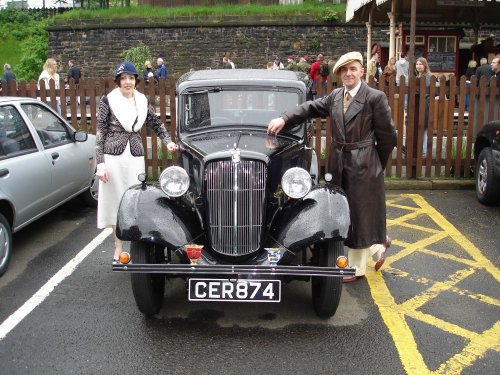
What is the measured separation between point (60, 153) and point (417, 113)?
5512 mm

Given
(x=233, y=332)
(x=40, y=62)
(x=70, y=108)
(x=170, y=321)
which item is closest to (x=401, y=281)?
(x=233, y=332)

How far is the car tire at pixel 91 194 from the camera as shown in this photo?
306 inches

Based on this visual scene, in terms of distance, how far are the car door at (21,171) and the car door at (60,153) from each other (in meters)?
0.20

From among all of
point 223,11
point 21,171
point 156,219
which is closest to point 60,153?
point 21,171

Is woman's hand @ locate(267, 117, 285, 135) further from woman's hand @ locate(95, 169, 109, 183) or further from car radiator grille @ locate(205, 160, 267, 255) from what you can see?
woman's hand @ locate(95, 169, 109, 183)

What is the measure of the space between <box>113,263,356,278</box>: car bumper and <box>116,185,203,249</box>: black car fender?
0.23 metres

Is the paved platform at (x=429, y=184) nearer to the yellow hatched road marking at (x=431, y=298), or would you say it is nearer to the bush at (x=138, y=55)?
the yellow hatched road marking at (x=431, y=298)

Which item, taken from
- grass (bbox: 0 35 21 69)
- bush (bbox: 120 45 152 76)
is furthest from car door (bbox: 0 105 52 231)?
grass (bbox: 0 35 21 69)

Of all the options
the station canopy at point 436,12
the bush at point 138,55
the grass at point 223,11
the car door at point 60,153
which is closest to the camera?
the car door at point 60,153

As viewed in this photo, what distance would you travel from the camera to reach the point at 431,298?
4.85 meters

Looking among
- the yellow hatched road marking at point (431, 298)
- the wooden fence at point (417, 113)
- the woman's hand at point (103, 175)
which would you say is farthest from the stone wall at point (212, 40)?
the woman's hand at point (103, 175)

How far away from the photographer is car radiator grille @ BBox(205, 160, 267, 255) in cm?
421

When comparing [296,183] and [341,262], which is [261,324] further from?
[296,183]

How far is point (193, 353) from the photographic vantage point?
395cm
